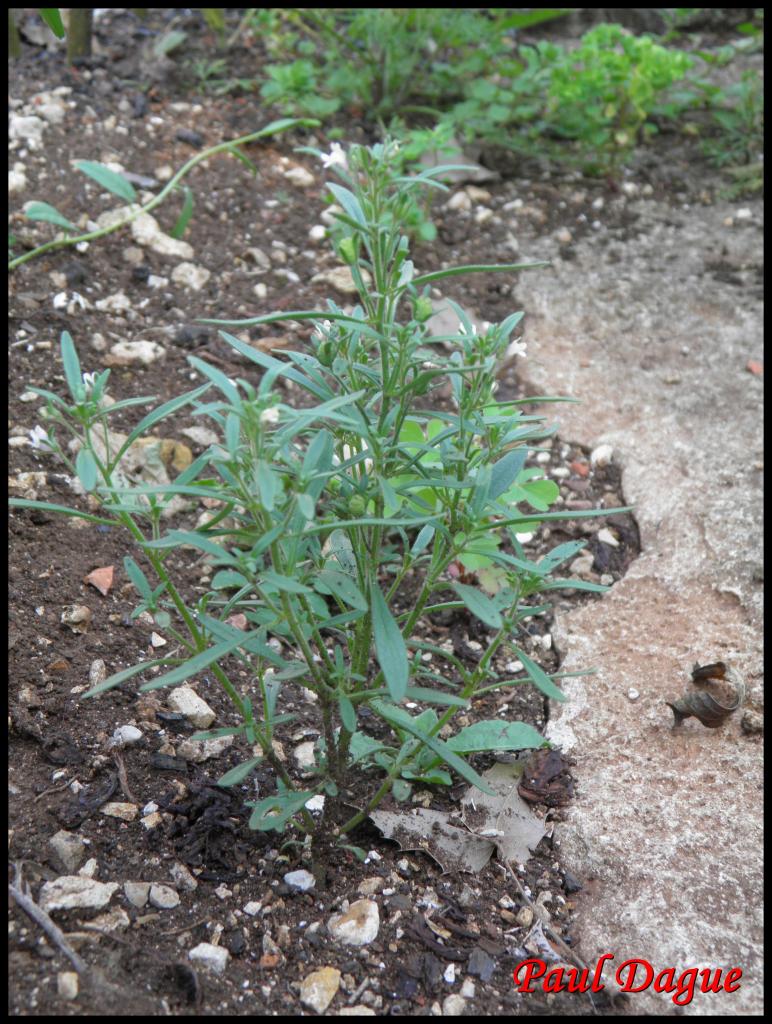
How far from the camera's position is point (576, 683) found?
2395mm

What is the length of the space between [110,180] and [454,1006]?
270cm

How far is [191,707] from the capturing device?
83.7 inches

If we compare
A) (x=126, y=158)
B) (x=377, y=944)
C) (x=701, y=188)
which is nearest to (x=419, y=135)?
(x=126, y=158)

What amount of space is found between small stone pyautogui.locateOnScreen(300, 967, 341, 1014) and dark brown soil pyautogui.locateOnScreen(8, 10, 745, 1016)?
0.02m

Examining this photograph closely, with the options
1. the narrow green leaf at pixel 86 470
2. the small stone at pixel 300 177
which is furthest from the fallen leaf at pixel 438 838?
the small stone at pixel 300 177

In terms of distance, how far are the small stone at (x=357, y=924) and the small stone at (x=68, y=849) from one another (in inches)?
18.0

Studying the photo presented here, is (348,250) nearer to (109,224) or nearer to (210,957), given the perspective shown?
(210,957)

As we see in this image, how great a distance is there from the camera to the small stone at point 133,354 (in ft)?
9.72

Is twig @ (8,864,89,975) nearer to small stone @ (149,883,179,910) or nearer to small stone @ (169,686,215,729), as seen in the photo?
small stone @ (149,883,179,910)

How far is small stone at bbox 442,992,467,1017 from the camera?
5.44ft

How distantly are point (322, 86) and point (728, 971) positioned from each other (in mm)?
3785

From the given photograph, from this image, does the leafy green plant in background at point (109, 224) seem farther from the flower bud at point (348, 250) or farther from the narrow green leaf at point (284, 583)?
the narrow green leaf at point (284, 583)

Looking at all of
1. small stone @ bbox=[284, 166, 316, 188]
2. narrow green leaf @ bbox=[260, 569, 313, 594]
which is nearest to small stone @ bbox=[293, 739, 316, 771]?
narrow green leaf @ bbox=[260, 569, 313, 594]

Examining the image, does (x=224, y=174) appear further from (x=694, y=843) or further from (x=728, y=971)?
(x=728, y=971)
